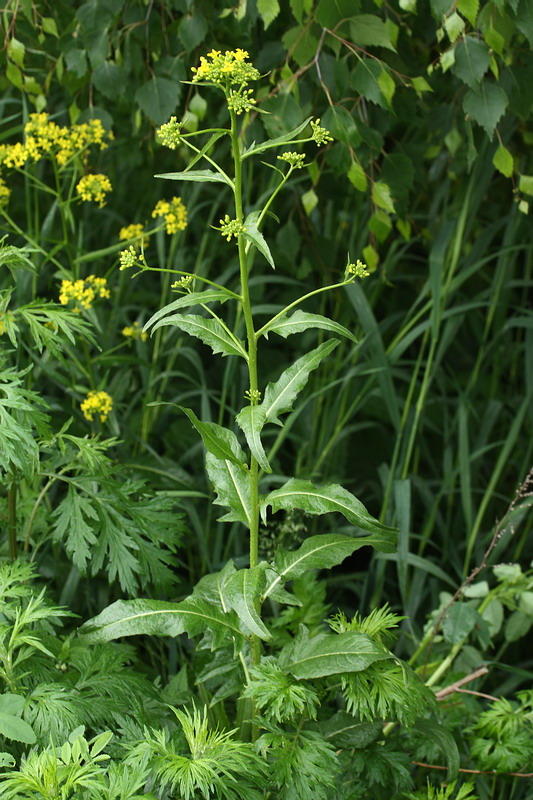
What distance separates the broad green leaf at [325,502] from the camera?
1203 mm

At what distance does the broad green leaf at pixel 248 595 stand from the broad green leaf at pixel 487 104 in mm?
978

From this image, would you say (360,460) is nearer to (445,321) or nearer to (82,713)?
(445,321)

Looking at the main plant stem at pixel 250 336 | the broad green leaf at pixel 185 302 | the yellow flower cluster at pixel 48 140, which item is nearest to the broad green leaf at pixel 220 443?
the main plant stem at pixel 250 336

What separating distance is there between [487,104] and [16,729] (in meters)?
1.37

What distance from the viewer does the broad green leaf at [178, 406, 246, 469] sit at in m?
1.24

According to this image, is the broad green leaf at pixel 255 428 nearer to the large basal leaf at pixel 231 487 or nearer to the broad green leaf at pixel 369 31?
the large basal leaf at pixel 231 487

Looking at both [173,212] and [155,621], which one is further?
[173,212]

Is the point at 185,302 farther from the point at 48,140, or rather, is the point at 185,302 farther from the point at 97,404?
the point at 48,140

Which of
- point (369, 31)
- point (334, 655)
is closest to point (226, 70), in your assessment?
point (369, 31)

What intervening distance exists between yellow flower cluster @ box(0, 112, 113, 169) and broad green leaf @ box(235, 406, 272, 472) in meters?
0.87

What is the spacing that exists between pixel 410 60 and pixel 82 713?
1613 mm

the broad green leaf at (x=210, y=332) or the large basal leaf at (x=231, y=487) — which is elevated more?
the broad green leaf at (x=210, y=332)

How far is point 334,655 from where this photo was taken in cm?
126

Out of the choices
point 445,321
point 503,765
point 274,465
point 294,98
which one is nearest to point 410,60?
point 294,98
